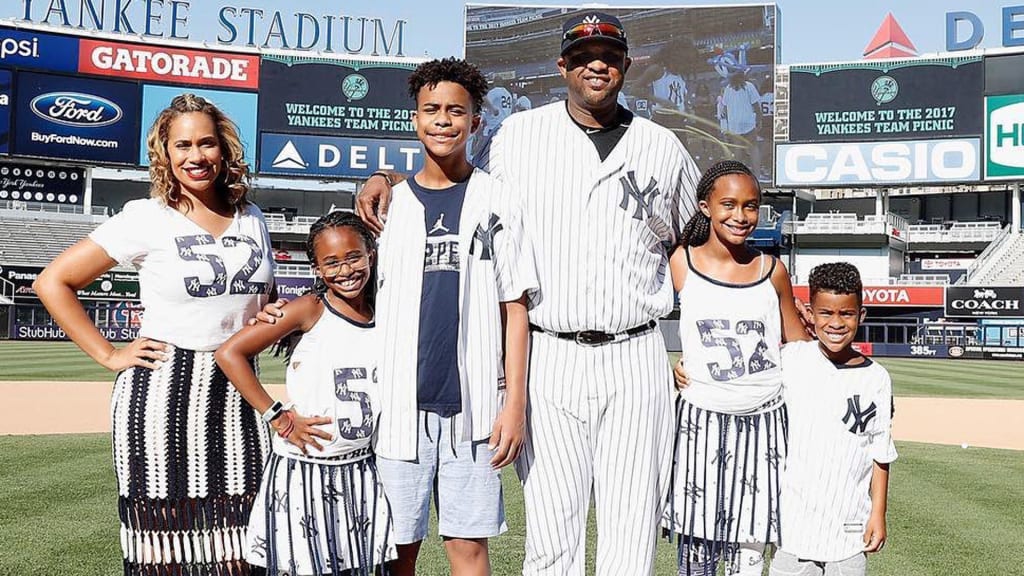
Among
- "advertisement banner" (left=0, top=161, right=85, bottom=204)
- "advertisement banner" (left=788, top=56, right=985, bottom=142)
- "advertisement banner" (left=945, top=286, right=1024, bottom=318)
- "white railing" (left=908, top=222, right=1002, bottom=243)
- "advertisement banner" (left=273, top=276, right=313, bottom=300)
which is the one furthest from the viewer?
"white railing" (left=908, top=222, right=1002, bottom=243)

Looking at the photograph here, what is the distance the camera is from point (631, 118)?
3.13 metres

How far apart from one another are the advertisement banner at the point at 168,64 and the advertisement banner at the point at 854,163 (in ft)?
74.2

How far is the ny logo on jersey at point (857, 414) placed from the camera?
3.10 m

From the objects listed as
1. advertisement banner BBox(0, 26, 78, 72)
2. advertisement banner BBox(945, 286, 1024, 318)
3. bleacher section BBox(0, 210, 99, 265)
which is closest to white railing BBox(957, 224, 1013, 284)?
advertisement banner BBox(945, 286, 1024, 318)

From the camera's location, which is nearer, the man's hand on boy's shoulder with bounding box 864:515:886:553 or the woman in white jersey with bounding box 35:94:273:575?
the woman in white jersey with bounding box 35:94:273:575

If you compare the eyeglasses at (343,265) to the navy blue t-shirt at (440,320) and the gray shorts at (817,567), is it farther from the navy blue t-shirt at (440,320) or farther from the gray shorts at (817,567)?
the gray shorts at (817,567)

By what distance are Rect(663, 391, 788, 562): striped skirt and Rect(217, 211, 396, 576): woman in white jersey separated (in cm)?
99

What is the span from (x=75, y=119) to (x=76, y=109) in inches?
15.4

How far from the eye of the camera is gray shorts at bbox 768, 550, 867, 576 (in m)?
3.07

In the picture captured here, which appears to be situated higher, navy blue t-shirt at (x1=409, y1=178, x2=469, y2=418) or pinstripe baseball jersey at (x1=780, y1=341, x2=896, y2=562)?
navy blue t-shirt at (x1=409, y1=178, x2=469, y2=418)

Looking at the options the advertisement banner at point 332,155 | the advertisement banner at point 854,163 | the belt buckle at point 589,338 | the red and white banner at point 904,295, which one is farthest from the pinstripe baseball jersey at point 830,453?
the advertisement banner at point 854,163

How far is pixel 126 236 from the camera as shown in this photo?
2979 millimetres

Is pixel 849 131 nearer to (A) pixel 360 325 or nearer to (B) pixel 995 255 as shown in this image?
(B) pixel 995 255

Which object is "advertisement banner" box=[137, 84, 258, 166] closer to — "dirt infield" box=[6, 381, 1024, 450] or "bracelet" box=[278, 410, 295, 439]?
"dirt infield" box=[6, 381, 1024, 450]
